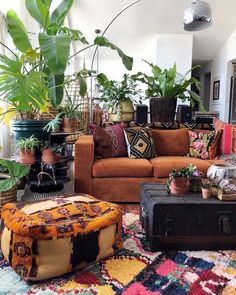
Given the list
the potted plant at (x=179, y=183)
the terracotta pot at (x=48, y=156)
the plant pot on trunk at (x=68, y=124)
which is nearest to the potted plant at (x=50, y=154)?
the terracotta pot at (x=48, y=156)

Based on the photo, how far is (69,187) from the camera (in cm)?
293

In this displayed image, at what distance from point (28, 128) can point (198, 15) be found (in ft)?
6.80

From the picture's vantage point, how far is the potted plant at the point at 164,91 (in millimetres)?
3359

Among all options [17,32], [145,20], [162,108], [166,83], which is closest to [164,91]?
[166,83]

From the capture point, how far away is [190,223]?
1833 mm

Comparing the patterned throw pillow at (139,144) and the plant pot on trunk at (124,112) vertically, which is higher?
the plant pot on trunk at (124,112)

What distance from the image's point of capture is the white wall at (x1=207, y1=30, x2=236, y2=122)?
22.8 ft

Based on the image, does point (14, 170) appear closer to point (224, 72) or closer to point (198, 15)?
point (198, 15)

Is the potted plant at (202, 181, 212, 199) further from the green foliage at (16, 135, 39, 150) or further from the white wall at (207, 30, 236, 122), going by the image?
the white wall at (207, 30, 236, 122)

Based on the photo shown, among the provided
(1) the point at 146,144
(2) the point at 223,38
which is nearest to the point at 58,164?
(1) the point at 146,144

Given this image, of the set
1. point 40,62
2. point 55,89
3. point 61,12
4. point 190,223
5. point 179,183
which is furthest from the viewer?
point 61,12

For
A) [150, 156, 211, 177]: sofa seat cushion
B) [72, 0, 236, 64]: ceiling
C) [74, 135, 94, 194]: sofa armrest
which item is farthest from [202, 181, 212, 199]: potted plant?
[72, 0, 236, 64]: ceiling

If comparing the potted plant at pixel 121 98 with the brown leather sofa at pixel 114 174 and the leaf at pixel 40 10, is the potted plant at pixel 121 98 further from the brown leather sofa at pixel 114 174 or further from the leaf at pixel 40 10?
the leaf at pixel 40 10

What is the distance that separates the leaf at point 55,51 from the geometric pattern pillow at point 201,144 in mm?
1880
